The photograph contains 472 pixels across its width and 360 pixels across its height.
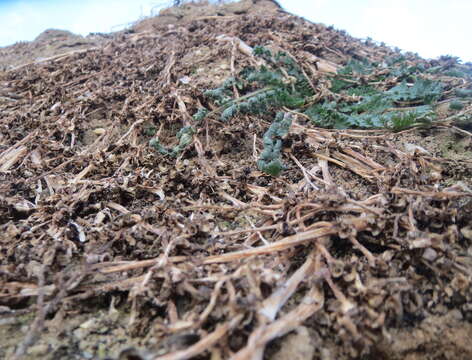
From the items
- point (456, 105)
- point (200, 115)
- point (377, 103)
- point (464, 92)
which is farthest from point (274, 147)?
point (464, 92)

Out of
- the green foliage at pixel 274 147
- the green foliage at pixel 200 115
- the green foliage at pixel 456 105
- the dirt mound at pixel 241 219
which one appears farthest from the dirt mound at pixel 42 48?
the green foliage at pixel 456 105

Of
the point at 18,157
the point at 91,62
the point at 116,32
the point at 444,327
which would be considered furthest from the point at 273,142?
the point at 116,32

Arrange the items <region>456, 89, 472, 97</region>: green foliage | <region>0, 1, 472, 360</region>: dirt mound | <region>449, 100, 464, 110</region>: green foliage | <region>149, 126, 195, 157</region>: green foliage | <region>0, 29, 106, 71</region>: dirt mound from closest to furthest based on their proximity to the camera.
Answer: <region>0, 1, 472, 360</region>: dirt mound
<region>149, 126, 195, 157</region>: green foliage
<region>449, 100, 464, 110</region>: green foliage
<region>456, 89, 472, 97</region>: green foliage
<region>0, 29, 106, 71</region>: dirt mound

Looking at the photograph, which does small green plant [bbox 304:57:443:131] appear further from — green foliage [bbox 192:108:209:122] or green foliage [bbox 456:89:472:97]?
green foliage [bbox 192:108:209:122]

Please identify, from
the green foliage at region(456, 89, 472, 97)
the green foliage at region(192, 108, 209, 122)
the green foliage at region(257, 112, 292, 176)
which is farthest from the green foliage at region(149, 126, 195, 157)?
the green foliage at region(456, 89, 472, 97)

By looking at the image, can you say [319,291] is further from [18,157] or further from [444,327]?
[18,157]

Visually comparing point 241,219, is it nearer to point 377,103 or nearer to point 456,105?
point 377,103

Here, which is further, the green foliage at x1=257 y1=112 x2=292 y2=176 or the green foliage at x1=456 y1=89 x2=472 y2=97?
the green foliage at x1=456 y1=89 x2=472 y2=97

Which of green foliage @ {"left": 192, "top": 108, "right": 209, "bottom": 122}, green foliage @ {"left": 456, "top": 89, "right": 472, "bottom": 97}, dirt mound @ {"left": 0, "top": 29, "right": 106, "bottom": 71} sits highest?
dirt mound @ {"left": 0, "top": 29, "right": 106, "bottom": 71}
